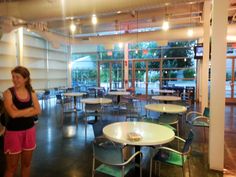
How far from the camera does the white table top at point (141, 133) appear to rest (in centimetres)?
216

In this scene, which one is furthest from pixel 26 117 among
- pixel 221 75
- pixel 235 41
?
pixel 235 41

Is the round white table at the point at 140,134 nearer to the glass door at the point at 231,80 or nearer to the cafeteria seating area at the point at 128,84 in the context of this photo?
the cafeteria seating area at the point at 128,84

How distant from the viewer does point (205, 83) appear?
675cm

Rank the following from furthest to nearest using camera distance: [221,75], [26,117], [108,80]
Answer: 1. [108,80]
2. [221,75]
3. [26,117]

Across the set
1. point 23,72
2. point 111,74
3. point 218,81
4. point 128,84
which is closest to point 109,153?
point 23,72

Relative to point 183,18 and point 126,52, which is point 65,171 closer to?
point 183,18

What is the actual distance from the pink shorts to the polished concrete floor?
967mm

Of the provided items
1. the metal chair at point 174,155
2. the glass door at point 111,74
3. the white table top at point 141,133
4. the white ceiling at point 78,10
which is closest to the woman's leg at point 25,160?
the white table top at point 141,133

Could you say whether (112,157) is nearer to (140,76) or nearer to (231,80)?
(231,80)

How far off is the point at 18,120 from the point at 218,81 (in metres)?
2.79

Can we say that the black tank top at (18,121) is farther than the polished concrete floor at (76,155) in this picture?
No

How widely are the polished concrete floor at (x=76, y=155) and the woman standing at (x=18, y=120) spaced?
914 millimetres

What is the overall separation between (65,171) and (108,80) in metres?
10.2

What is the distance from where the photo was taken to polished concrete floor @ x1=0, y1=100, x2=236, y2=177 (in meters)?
2.96
